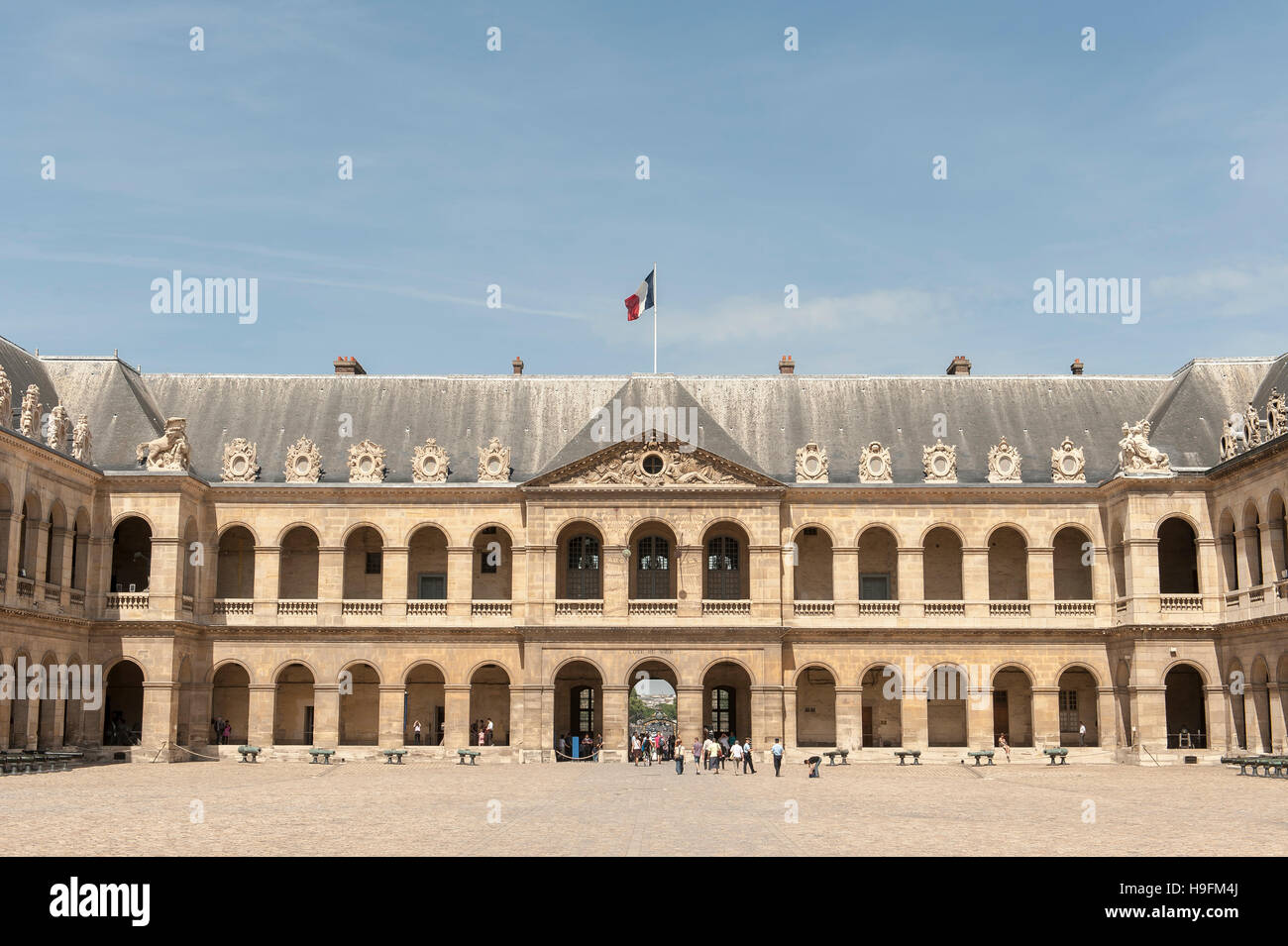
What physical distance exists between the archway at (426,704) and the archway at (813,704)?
13.5m

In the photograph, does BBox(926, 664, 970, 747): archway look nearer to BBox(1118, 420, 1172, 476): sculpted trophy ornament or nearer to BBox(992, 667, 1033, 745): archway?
BBox(992, 667, 1033, 745): archway

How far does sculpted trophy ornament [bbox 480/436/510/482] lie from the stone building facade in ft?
0.28

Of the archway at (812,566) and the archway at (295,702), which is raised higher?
the archway at (812,566)

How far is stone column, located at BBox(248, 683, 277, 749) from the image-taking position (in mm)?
47344

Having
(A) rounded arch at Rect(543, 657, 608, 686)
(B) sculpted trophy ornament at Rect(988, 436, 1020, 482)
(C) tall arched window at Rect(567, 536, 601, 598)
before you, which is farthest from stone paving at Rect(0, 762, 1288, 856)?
(B) sculpted trophy ornament at Rect(988, 436, 1020, 482)

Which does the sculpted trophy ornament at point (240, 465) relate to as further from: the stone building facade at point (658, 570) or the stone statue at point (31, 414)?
the stone statue at point (31, 414)

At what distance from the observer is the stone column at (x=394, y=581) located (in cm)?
4844

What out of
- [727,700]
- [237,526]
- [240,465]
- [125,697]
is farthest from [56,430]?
[727,700]

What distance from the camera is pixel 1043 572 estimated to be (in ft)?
159

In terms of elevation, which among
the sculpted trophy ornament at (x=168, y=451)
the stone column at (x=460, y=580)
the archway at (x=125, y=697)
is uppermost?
the sculpted trophy ornament at (x=168, y=451)

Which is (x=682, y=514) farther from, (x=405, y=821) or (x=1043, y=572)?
(x=405, y=821)

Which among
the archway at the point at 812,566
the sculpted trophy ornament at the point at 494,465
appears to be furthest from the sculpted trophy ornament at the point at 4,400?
the archway at the point at 812,566

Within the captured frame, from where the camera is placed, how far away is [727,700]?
52.7 metres
